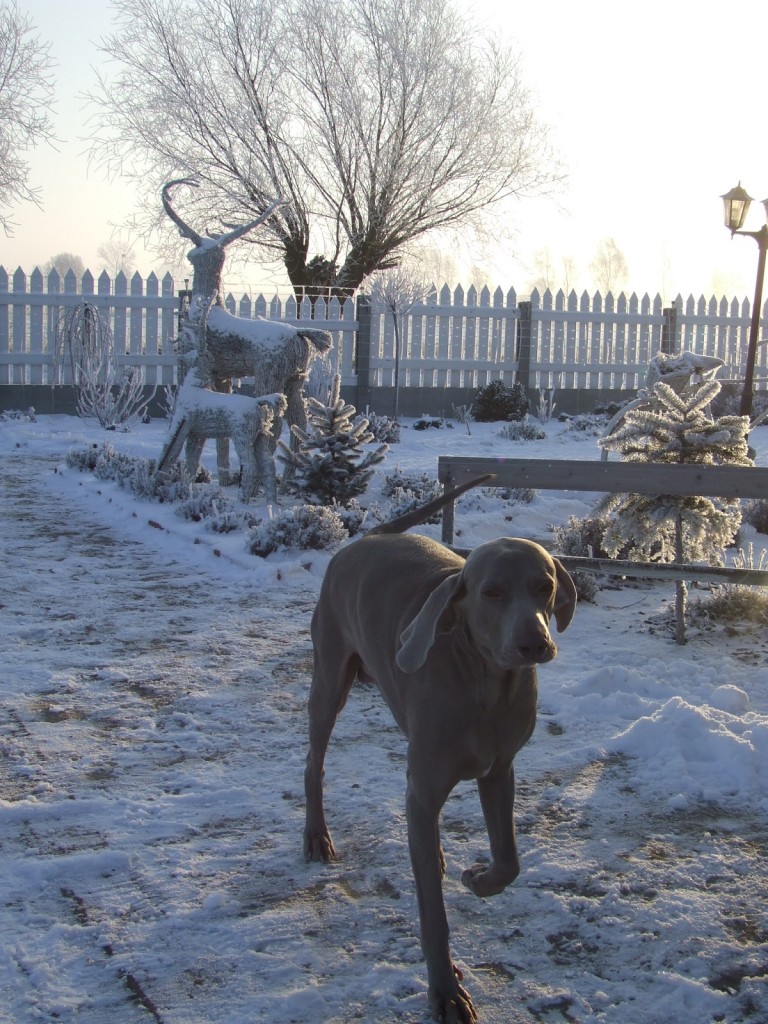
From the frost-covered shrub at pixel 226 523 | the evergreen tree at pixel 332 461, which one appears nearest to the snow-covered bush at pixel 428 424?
the evergreen tree at pixel 332 461

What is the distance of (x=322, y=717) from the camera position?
322 centimetres

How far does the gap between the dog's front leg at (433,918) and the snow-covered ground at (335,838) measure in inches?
3.5

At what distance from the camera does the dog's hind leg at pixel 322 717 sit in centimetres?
320

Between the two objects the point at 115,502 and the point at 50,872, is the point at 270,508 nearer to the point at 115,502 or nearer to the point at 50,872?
the point at 115,502

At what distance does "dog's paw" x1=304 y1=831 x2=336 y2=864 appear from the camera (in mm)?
3186

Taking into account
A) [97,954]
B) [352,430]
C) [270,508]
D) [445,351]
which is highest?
[445,351]

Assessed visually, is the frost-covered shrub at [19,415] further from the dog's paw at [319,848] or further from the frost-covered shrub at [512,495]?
the dog's paw at [319,848]

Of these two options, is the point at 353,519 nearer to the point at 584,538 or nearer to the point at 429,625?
the point at 584,538

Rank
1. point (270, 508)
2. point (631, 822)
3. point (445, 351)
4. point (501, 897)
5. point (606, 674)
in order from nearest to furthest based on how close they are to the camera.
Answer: point (501, 897), point (631, 822), point (606, 674), point (270, 508), point (445, 351)

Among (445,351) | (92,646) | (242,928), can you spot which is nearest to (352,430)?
(92,646)

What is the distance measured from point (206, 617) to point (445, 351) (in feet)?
52.6

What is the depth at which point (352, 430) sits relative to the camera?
9.74 meters

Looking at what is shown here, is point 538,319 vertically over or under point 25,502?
over

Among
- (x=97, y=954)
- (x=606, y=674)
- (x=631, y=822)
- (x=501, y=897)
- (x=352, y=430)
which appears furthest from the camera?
(x=352, y=430)
